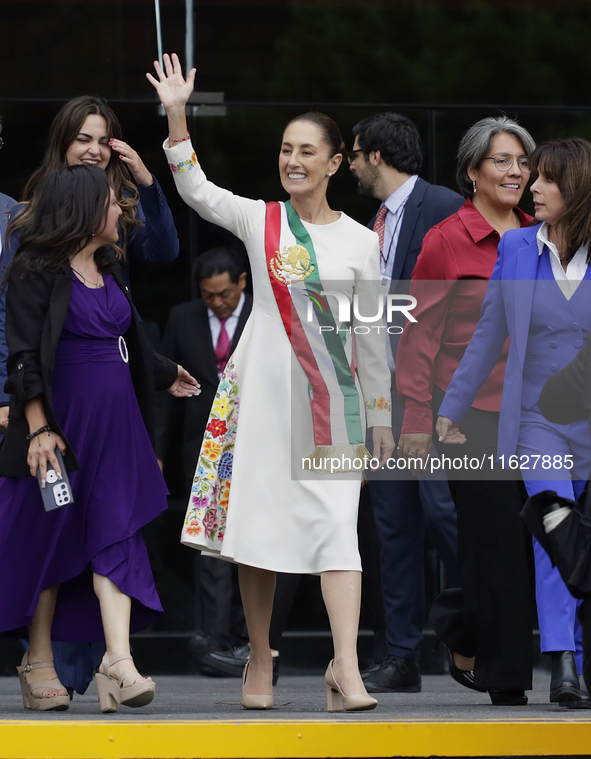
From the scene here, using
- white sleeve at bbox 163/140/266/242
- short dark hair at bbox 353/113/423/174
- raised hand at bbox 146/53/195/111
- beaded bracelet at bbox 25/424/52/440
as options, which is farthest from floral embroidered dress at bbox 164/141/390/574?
short dark hair at bbox 353/113/423/174

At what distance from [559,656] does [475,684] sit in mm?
458

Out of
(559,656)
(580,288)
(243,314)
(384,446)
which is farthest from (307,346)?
(243,314)

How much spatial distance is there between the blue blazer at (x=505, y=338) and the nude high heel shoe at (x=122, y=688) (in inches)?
57.2

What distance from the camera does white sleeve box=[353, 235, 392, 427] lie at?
4.57 metres

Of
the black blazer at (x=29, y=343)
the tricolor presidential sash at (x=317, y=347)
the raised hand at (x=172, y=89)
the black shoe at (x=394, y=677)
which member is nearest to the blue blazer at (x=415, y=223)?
the tricolor presidential sash at (x=317, y=347)

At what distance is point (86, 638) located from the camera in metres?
4.42

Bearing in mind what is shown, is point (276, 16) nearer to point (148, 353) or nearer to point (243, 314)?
point (243, 314)

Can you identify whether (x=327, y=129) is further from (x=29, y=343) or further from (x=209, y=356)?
(x=209, y=356)

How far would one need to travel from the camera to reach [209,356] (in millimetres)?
6883

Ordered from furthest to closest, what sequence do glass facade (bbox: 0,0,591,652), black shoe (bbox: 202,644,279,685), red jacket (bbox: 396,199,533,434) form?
glass facade (bbox: 0,0,591,652)
black shoe (bbox: 202,644,279,685)
red jacket (bbox: 396,199,533,434)

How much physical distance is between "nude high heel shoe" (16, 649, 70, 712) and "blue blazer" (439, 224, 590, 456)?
5.36 feet

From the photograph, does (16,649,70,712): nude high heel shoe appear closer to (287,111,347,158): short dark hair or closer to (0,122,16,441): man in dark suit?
(0,122,16,441): man in dark suit

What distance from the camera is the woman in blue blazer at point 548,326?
4449 mm

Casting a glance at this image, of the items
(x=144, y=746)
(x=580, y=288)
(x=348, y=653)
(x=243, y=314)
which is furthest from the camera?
(x=243, y=314)
